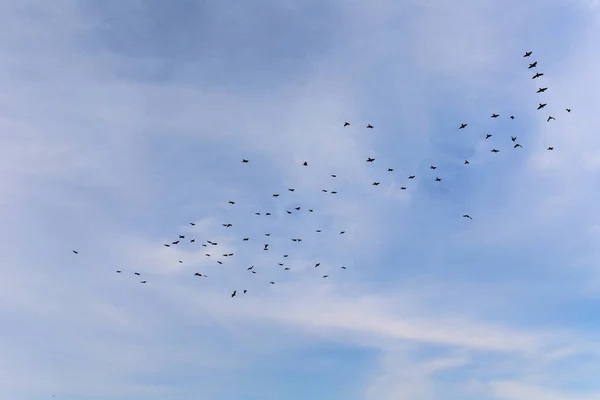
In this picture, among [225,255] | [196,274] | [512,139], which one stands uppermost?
[512,139]

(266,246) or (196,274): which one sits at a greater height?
(266,246)

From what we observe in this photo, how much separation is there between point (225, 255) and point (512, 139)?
183 feet

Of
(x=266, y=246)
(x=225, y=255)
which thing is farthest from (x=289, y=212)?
(x=225, y=255)

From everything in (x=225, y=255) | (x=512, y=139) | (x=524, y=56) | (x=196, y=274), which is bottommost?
(x=196, y=274)

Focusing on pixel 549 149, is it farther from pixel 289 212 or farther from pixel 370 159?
pixel 289 212

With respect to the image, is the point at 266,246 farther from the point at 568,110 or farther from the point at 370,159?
the point at 568,110

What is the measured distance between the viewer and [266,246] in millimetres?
91625

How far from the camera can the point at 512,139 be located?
6925cm

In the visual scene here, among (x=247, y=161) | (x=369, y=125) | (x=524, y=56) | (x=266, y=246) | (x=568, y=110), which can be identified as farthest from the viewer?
(x=266, y=246)

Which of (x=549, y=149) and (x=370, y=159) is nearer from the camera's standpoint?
(x=549, y=149)

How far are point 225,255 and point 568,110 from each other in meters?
63.7

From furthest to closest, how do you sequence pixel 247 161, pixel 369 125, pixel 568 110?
pixel 247 161 < pixel 369 125 < pixel 568 110

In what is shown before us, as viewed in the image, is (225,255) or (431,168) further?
(225,255)

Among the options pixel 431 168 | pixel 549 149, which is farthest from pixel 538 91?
pixel 431 168
